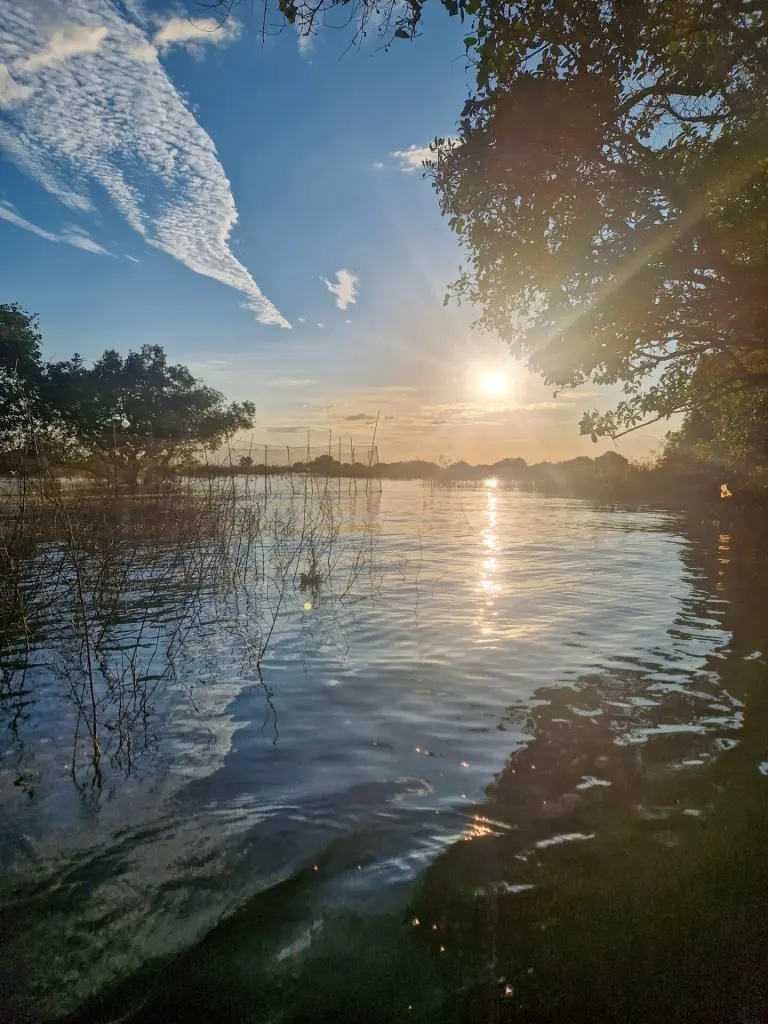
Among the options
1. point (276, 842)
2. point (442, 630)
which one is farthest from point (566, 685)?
point (276, 842)

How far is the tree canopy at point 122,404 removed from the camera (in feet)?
113

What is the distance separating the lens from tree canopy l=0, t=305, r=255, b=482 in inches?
1356

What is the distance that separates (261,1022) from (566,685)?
5.55 m

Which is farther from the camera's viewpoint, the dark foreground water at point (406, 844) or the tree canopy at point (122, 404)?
the tree canopy at point (122, 404)

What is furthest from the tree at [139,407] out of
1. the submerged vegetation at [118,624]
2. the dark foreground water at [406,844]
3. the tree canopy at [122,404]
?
the dark foreground water at [406,844]

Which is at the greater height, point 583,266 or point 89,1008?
point 583,266

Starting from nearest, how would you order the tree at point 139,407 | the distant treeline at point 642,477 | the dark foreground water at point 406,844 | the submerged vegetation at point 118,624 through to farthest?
1. the dark foreground water at point 406,844
2. the submerged vegetation at point 118,624
3. the distant treeline at point 642,477
4. the tree at point 139,407

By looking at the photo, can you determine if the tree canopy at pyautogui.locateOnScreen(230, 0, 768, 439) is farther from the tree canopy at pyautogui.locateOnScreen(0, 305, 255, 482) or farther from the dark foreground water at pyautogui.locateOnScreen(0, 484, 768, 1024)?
the tree canopy at pyautogui.locateOnScreen(0, 305, 255, 482)

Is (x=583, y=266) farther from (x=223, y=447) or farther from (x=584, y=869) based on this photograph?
(x=223, y=447)

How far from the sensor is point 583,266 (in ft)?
31.5

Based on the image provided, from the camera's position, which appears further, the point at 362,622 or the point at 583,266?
the point at 362,622

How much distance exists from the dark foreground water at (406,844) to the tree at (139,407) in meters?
35.4

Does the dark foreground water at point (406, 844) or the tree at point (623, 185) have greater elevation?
the tree at point (623, 185)

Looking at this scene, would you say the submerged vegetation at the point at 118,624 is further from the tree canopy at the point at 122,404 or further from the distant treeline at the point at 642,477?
the tree canopy at the point at 122,404
